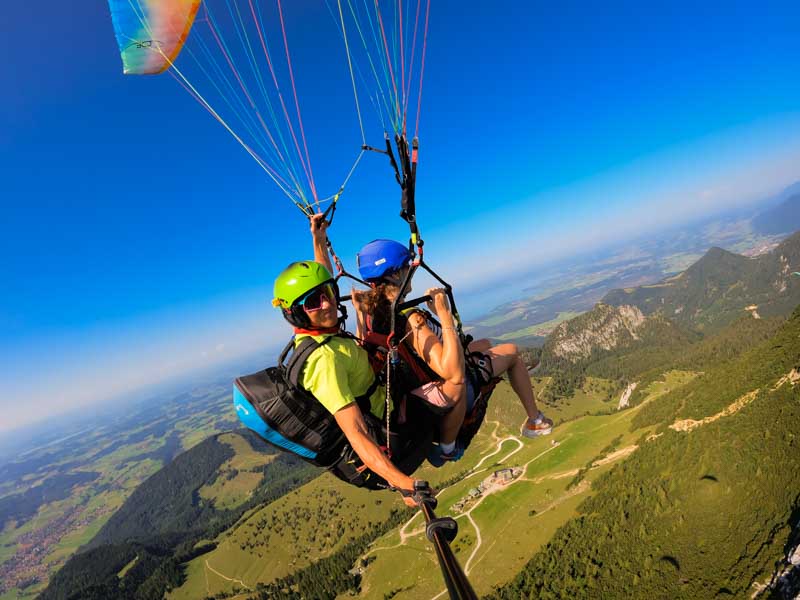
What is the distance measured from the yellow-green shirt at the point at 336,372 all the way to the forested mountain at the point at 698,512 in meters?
69.3

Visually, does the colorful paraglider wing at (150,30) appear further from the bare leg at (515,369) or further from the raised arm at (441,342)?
the bare leg at (515,369)

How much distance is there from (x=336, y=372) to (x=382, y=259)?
2125 millimetres

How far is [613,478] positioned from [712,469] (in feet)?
54.5

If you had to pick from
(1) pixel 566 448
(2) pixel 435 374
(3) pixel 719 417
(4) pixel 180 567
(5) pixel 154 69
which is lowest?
(4) pixel 180 567

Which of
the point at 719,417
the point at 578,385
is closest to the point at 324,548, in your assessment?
the point at 719,417

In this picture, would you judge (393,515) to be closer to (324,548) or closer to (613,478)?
(324,548)

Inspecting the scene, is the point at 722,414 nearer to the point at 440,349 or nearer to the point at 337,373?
the point at 440,349

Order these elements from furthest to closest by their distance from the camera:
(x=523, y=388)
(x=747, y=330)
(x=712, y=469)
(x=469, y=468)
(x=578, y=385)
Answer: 1. (x=578, y=385)
2. (x=747, y=330)
3. (x=469, y=468)
4. (x=712, y=469)
5. (x=523, y=388)

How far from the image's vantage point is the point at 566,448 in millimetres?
101500

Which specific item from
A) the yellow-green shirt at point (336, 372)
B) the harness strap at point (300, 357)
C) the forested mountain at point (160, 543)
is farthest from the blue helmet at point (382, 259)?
the forested mountain at point (160, 543)

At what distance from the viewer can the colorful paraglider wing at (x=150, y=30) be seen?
8.52m

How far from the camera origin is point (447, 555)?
2582 millimetres

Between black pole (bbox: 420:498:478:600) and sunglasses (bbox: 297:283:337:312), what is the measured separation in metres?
2.52

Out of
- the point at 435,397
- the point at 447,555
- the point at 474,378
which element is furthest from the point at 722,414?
the point at 447,555
